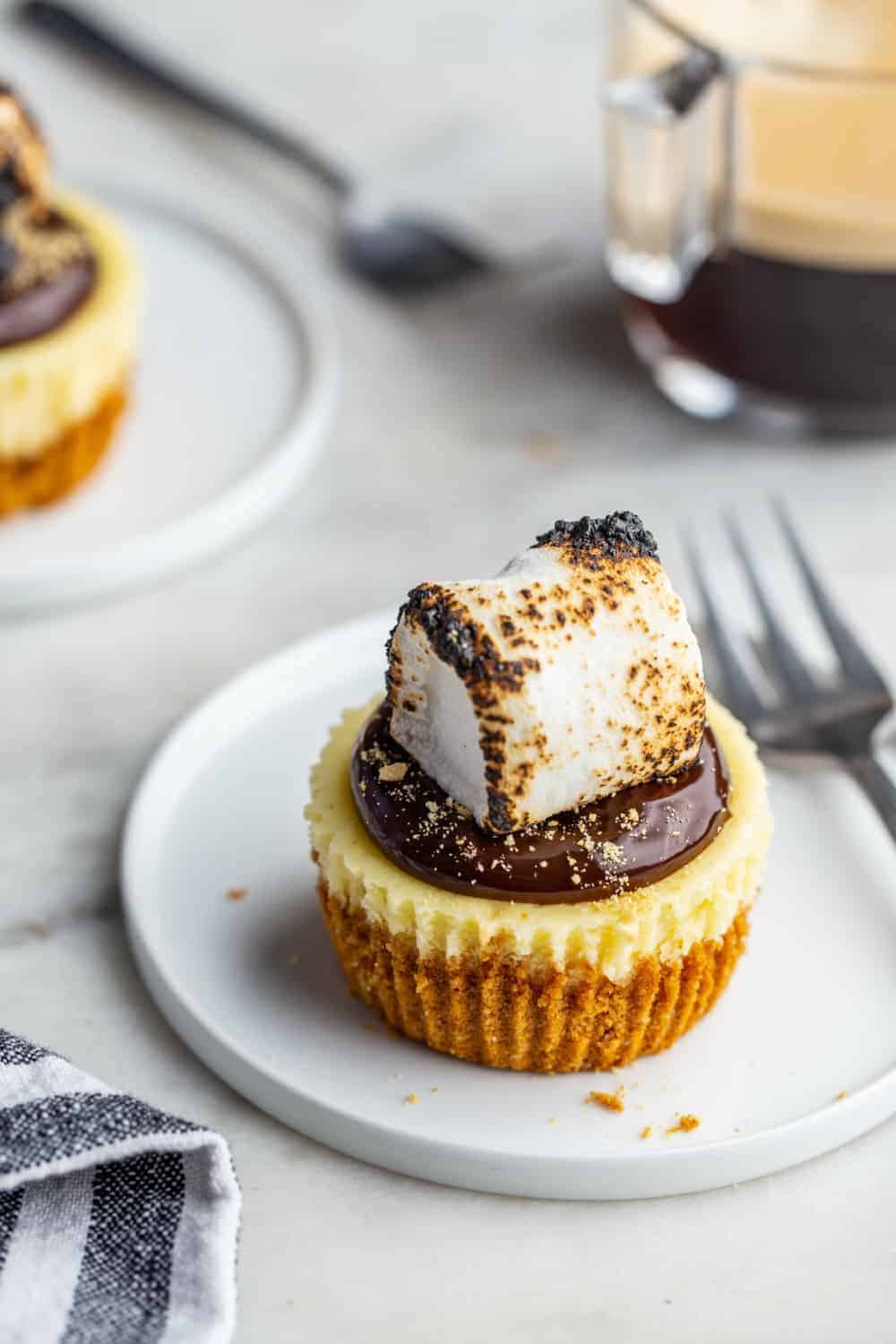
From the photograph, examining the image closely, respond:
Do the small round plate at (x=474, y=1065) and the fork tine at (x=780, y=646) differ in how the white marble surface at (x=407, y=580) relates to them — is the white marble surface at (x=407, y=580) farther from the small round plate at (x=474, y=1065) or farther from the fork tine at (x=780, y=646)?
the fork tine at (x=780, y=646)

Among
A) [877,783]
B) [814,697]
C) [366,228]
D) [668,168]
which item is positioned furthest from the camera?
[366,228]

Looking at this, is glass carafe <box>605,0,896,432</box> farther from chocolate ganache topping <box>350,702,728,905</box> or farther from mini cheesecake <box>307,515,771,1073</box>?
chocolate ganache topping <box>350,702,728,905</box>

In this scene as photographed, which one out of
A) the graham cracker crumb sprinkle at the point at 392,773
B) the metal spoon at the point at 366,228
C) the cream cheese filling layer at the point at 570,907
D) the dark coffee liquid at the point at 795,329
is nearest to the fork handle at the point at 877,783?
the cream cheese filling layer at the point at 570,907

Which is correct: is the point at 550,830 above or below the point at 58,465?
above

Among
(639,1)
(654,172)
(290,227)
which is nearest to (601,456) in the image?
(654,172)

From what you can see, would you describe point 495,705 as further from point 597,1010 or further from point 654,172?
point 654,172

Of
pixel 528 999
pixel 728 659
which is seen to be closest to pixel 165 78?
pixel 728 659

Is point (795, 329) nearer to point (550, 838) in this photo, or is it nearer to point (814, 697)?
point (814, 697)
